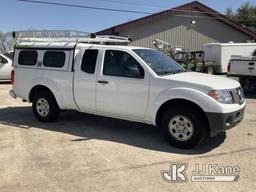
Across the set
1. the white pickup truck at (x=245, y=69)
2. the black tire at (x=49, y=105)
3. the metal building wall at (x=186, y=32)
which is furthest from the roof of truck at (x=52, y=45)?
the metal building wall at (x=186, y=32)

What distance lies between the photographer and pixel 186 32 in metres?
31.3

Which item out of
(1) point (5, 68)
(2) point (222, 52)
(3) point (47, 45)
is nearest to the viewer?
(3) point (47, 45)

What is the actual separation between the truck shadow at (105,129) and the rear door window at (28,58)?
1.48 meters

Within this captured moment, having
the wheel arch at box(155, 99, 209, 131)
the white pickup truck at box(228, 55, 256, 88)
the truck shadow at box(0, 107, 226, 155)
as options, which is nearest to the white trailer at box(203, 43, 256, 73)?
the white pickup truck at box(228, 55, 256, 88)

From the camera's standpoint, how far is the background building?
28703 millimetres

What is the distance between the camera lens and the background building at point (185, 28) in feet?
94.2

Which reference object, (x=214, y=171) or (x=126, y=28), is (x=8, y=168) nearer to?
(x=214, y=171)

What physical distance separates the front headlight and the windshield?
1.17 m

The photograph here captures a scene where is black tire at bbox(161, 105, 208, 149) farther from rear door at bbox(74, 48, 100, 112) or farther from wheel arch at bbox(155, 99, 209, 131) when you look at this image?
rear door at bbox(74, 48, 100, 112)

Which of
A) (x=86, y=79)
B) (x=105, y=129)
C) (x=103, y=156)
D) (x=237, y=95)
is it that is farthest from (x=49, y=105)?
(x=237, y=95)

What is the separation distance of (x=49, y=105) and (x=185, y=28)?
82.8 feet

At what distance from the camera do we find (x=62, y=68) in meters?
7.68

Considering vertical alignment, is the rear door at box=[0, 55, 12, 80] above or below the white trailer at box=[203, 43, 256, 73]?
below

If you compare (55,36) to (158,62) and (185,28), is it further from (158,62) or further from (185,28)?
(185,28)
